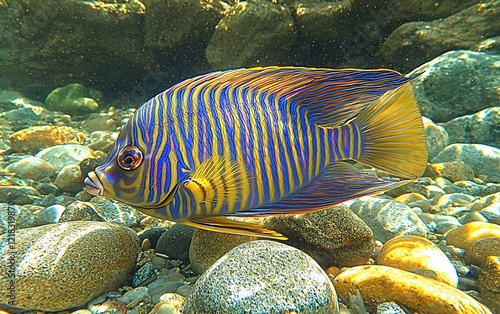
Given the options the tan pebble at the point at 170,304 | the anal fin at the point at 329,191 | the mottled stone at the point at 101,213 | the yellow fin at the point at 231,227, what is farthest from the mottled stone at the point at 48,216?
the anal fin at the point at 329,191

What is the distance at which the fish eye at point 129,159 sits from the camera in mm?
1453

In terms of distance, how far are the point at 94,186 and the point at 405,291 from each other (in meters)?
1.79

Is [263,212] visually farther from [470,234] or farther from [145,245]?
[470,234]

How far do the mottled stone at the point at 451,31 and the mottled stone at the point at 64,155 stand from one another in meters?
6.61

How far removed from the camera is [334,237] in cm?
234

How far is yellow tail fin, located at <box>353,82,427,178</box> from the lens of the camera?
1753mm

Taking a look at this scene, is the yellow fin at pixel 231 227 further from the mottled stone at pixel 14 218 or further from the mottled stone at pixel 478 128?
the mottled stone at pixel 478 128

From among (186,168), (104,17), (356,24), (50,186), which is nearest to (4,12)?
(104,17)

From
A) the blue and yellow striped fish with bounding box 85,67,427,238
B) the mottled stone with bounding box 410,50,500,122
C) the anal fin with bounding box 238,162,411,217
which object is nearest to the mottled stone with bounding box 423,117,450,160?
the mottled stone with bounding box 410,50,500,122

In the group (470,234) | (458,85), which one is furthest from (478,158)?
(470,234)

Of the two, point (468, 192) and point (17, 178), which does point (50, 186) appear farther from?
point (468, 192)

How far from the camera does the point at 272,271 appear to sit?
1.72 meters

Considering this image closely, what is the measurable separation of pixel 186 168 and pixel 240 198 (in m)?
0.29

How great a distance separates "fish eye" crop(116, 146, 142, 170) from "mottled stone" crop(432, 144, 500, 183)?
4.88 meters
